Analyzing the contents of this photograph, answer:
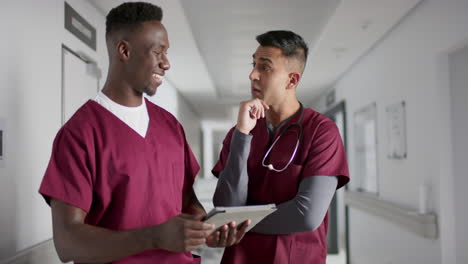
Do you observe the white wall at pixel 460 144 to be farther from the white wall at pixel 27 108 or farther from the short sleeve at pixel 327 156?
the white wall at pixel 27 108

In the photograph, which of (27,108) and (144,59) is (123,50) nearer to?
(144,59)

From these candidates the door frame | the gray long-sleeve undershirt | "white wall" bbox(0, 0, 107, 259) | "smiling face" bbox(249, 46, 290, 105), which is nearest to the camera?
the gray long-sleeve undershirt

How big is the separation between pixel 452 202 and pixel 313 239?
6.90ft

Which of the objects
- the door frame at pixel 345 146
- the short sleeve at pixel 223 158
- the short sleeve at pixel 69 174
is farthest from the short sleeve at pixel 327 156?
the door frame at pixel 345 146

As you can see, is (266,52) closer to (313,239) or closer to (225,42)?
(313,239)

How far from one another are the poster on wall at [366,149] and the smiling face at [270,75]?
3.60 meters

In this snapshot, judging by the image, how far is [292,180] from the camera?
149 cm

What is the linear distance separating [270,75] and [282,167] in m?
0.33

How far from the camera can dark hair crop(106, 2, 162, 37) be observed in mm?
1211

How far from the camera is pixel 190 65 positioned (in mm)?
5875

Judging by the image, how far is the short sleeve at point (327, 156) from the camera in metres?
1.46

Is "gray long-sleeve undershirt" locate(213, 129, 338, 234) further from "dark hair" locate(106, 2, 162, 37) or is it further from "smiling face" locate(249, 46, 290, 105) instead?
"dark hair" locate(106, 2, 162, 37)

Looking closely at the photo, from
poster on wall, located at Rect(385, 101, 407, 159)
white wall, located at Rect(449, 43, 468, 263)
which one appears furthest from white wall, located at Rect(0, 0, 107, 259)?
poster on wall, located at Rect(385, 101, 407, 159)

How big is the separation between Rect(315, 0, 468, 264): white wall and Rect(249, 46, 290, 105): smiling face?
1.81 m
